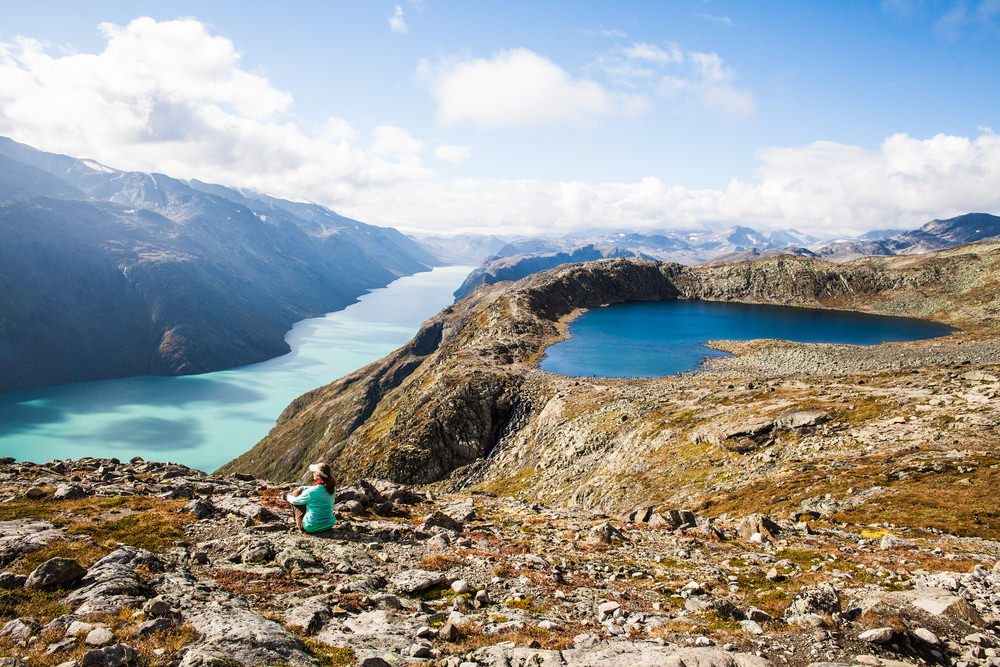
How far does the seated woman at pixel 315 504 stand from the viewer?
16.0 m

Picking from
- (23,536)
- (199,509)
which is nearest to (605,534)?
(199,509)

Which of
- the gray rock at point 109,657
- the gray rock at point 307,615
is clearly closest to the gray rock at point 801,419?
the gray rock at point 307,615

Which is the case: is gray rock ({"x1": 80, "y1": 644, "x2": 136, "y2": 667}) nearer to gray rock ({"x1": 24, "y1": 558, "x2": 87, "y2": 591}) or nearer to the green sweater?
gray rock ({"x1": 24, "y1": 558, "x2": 87, "y2": 591})

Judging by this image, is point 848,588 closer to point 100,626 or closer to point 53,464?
point 100,626

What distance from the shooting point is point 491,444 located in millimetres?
64250

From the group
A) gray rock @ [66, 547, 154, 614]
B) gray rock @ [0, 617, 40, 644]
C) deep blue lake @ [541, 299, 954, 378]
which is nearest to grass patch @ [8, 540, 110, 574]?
gray rock @ [66, 547, 154, 614]

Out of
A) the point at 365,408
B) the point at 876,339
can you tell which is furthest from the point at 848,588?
the point at 365,408

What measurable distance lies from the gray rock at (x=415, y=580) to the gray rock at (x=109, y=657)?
6.82 metres

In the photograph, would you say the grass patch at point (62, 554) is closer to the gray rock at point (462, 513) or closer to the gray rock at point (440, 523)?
the gray rock at point (440, 523)

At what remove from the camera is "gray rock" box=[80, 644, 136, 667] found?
756 centimetres

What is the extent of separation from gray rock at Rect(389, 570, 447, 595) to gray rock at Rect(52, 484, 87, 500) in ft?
45.9

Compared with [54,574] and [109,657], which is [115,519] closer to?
[54,574]

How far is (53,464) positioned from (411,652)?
26650mm

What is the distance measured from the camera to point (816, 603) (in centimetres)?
1139
